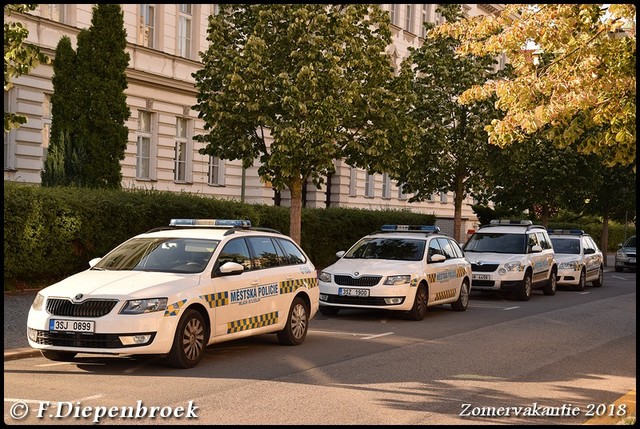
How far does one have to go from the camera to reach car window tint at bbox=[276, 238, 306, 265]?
13211 millimetres

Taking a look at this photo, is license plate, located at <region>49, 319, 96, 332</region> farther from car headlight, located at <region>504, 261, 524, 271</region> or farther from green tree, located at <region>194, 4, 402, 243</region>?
car headlight, located at <region>504, 261, 524, 271</region>

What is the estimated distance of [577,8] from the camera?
1254 centimetres

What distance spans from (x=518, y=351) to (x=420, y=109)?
19.4m

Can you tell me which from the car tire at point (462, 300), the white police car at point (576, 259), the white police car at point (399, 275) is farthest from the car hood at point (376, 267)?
the white police car at point (576, 259)

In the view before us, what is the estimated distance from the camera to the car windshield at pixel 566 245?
27.7 meters

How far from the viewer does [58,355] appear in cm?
1073

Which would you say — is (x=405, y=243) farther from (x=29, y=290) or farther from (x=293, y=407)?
(x=293, y=407)

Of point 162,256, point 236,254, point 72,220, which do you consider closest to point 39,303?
point 162,256

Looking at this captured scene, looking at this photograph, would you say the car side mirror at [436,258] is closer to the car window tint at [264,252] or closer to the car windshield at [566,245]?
the car window tint at [264,252]

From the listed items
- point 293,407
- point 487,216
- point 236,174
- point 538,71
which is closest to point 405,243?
point 538,71

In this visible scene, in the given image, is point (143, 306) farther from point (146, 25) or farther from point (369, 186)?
point (369, 186)

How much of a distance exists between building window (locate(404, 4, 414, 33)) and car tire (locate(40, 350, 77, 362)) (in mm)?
40079

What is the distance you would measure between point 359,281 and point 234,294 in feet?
16.6

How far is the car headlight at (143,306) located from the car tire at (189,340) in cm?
36
